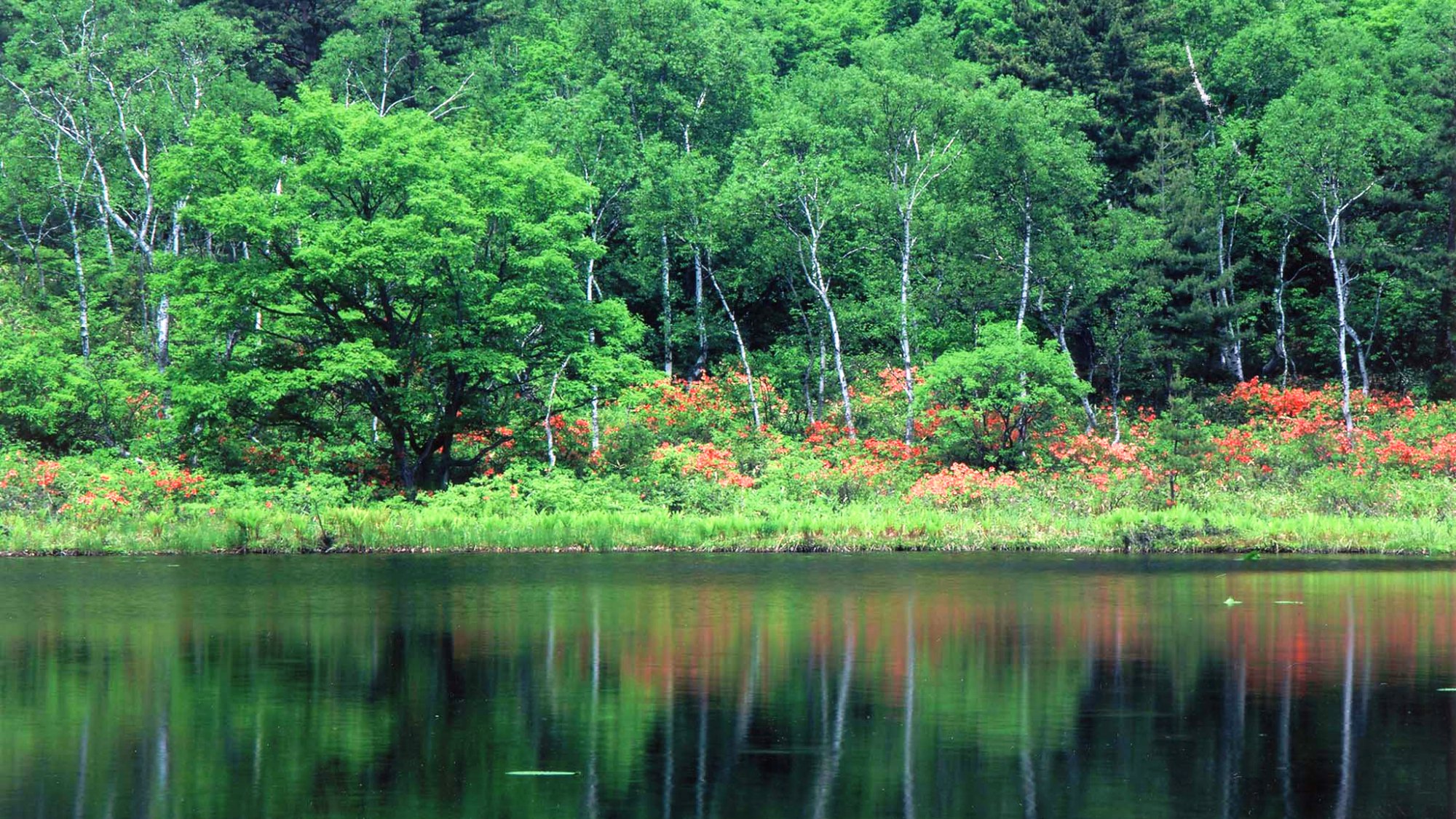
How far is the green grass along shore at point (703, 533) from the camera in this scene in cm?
3219

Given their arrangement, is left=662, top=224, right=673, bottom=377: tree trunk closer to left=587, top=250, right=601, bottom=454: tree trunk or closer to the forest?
the forest

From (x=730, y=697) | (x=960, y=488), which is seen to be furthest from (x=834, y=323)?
(x=730, y=697)

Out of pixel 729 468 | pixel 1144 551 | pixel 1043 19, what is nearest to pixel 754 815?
pixel 1144 551

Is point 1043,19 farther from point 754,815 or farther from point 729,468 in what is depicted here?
point 754,815

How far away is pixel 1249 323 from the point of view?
5434 cm

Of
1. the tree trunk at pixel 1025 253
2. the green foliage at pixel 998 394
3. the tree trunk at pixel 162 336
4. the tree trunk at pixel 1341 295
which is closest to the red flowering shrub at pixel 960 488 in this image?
the green foliage at pixel 998 394

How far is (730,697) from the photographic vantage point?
15305 mm

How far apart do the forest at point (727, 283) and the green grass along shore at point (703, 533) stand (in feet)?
0.43

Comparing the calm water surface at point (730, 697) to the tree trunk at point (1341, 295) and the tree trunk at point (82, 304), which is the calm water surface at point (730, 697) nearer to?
the tree trunk at point (1341, 295)

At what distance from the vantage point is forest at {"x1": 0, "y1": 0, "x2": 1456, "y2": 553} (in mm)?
36844

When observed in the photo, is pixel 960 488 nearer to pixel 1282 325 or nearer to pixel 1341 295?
pixel 1341 295

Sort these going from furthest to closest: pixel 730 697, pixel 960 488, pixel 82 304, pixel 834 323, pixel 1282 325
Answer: pixel 1282 325
pixel 82 304
pixel 834 323
pixel 960 488
pixel 730 697

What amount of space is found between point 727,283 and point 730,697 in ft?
125

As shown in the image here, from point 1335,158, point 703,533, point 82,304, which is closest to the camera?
point 703,533
